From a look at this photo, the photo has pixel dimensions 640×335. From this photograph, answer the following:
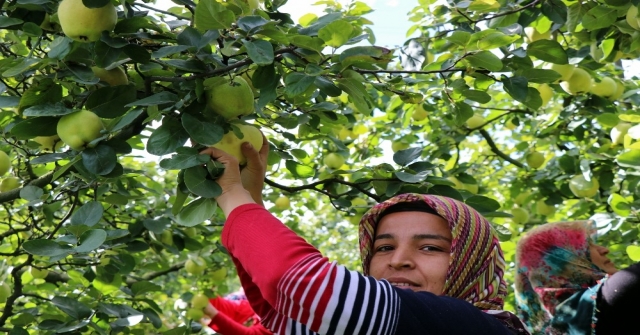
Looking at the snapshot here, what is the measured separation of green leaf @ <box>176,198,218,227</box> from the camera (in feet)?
5.38

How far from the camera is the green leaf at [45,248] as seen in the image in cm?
177

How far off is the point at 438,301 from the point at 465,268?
246mm

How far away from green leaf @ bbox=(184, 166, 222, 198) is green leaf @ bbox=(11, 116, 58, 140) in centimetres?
47

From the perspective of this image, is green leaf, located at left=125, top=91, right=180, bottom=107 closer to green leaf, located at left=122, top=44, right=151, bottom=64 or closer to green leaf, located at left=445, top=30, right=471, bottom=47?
green leaf, located at left=122, top=44, right=151, bottom=64

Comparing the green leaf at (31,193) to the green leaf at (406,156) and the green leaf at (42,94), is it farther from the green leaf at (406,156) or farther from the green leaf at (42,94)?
the green leaf at (406,156)

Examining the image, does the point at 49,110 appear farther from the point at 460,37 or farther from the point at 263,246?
the point at 460,37

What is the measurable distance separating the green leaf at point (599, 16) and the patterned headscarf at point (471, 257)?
114cm

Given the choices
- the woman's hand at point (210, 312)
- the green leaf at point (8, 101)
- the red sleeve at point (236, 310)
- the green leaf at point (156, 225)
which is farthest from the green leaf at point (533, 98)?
the red sleeve at point (236, 310)

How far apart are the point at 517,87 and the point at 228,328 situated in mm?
3100

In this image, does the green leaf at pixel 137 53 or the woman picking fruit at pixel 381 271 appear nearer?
the woman picking fruit at pixel 381 271

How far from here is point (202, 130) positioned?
1.58 metres

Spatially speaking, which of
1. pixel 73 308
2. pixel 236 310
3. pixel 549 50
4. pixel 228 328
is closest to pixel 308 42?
pixel 549 50

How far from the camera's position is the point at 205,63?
1676 millimetres

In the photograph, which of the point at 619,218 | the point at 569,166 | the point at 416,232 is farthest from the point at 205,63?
the point at 569,166
